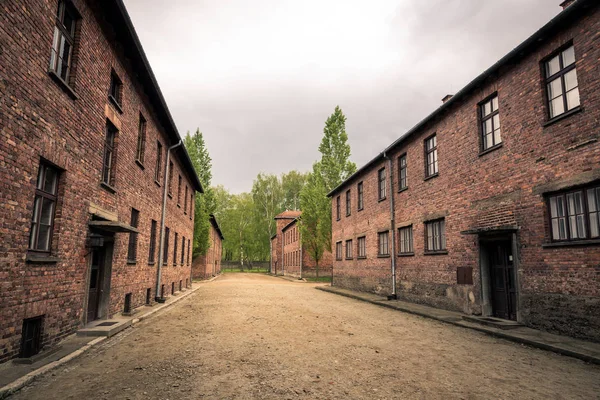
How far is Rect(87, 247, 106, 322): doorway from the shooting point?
8.95m

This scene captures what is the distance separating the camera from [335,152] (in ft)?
118

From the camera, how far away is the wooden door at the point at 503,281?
10208mm

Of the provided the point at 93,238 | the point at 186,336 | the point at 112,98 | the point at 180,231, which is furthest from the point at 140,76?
the point at 180,231

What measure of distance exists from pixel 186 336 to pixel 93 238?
2.81 m

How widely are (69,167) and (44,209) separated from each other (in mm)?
932

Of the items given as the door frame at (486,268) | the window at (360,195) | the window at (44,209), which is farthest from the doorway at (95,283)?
the window at (360,195)

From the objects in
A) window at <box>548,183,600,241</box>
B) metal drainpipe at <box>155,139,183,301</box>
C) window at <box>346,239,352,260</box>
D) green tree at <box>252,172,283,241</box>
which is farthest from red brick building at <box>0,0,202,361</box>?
green tree at <box>252,172,283,241</box>

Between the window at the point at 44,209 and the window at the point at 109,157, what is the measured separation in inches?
107

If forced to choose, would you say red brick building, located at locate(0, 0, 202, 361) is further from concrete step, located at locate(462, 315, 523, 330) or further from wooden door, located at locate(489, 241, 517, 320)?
wooden door, located at locate(489, 241, 517, 320)

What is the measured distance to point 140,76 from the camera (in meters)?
11.7

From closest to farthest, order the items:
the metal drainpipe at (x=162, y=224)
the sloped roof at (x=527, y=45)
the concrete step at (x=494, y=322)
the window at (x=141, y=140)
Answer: the sloped roof at (x=527, y=45) → the concrete step at (x=494, y=322) → the window at (x=141, y=140) → the metal drainpipe at (x=162, y=224)

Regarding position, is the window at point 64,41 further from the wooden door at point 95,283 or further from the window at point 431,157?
the window at point 431,157

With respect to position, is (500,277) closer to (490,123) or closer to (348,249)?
(490,123)

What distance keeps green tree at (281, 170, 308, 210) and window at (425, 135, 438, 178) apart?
48.8 meters
